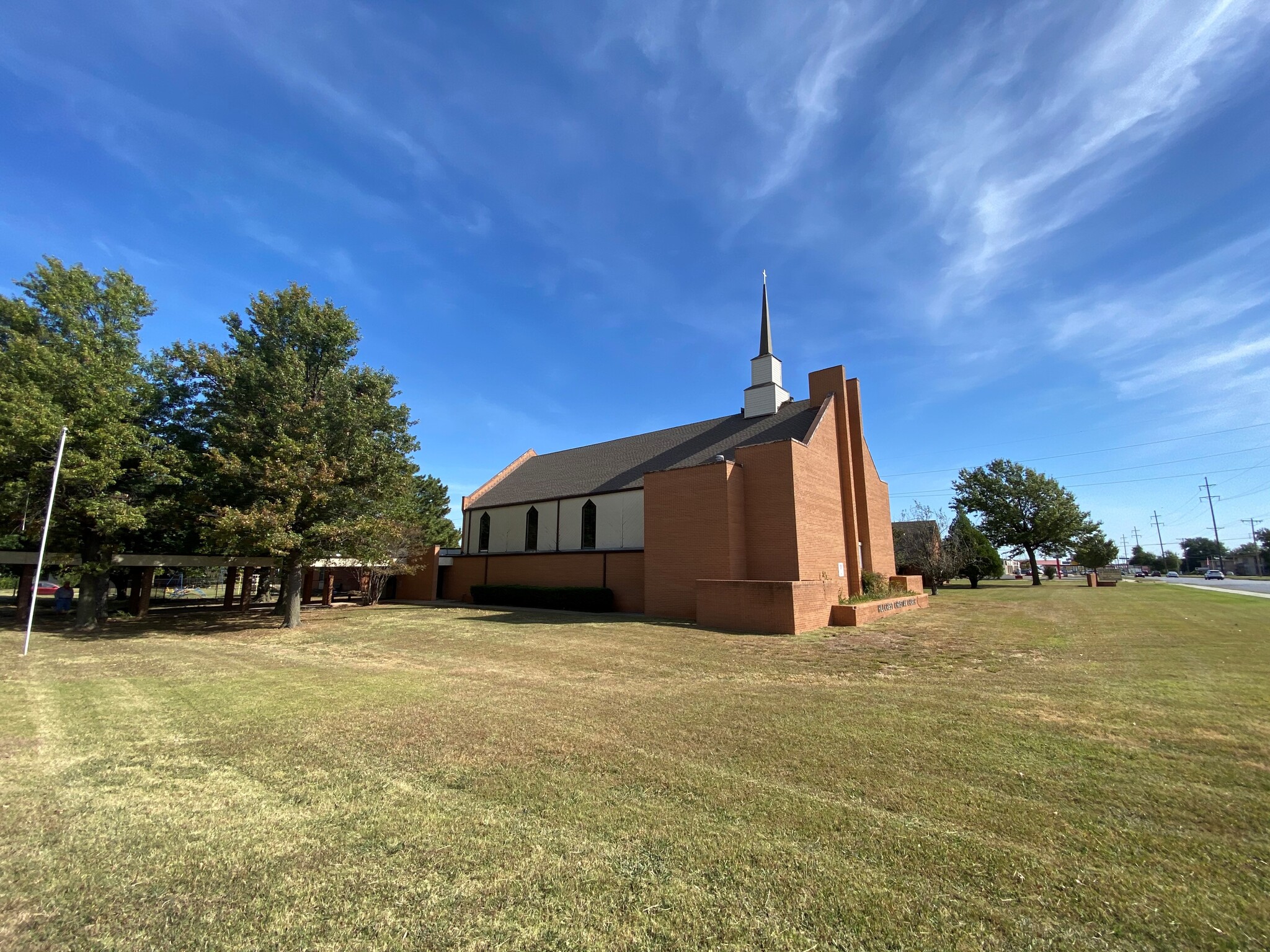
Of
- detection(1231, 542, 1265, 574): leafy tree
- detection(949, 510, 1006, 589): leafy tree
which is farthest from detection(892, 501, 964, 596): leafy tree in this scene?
detection(1231, 542, 1265, 574): leafy tree

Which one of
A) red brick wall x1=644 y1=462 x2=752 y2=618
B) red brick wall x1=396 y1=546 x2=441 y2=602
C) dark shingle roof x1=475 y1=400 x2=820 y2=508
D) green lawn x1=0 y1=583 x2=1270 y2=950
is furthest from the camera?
red brick wall x1=396 y1=546 x2=441 y2=602

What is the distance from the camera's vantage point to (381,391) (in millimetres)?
20203

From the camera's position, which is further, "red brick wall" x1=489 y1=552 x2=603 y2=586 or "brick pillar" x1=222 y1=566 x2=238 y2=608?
"brick pillar" x1=222 y1=566 x2=238 y2=608

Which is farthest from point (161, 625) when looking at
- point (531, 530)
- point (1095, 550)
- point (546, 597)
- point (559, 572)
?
point (1095, 550)

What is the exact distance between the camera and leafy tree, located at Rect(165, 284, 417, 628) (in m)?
17.0

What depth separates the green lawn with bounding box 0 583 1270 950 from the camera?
2.92 meters

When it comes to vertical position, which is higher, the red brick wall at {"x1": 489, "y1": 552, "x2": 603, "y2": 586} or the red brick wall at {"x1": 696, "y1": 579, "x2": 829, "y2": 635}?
the red brick wall at {"x1": 489, "y1": 552, "x2": 603, "y2": 586}

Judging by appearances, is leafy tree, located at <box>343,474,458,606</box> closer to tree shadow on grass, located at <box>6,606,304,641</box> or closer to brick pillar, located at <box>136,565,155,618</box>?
tree shadow on grass, located at <box>6,606,304,641</box>

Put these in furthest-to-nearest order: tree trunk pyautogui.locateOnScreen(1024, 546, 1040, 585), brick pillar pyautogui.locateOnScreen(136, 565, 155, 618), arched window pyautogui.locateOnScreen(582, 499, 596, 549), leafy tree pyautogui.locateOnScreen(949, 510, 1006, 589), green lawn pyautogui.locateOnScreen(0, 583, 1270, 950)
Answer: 1. tree trunk pyautogui.locateOnScreen(1024, 546, 1040, 585)
2. leafy tree pyautogui.locateOnScreen(949, 510, 1006, 589)
3. arched window pyautogui.locateOnScreen(582, 499, 596, 549)
4. brick pillar pyautogui.locateOnScreen(136, 565, 155, 618)
5. green lawn pyautogui.locateOnScreen(0, 583, 1270, 950)

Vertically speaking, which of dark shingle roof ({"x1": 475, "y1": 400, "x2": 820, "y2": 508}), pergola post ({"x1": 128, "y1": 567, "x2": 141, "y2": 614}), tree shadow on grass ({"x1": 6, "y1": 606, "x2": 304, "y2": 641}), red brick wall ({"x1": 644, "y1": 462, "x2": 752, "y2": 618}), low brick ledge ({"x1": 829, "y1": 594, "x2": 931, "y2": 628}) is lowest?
→ tree shadow on grass ({"x1": 6, "y1": 606, "x2": 304, "y2": 641})

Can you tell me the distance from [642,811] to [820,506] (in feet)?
65.0

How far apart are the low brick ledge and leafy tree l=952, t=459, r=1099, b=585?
3478 centimetres

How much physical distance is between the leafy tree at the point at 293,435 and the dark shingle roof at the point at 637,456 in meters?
10.8

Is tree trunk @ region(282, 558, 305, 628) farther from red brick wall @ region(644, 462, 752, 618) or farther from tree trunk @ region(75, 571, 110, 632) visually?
red brick wall @ region(644, 462, 752, 618)
